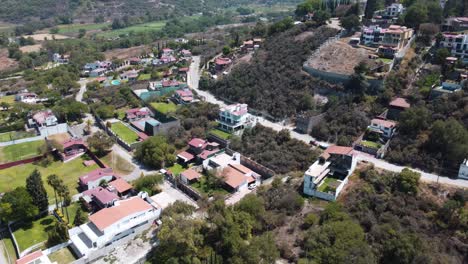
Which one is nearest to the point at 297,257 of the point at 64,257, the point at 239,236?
the point at 239,236

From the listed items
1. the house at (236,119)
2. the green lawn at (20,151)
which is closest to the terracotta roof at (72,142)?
the green lawn at (20,151)

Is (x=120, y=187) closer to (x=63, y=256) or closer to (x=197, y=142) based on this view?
(x=63, y=256)

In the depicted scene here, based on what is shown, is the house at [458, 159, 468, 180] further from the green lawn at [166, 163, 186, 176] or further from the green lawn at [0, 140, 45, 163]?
the green lawn at [0, 140, 45, 163]

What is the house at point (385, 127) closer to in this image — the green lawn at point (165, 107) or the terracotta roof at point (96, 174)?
the green lawn at point (165, 107)

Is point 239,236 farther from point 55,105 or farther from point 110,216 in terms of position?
point 55,105

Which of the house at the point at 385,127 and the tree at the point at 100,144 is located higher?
the house at the point at 385,127

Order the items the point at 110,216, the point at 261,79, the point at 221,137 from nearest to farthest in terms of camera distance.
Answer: the point at 110,216 → the point at 221,137 → the point at 261,79

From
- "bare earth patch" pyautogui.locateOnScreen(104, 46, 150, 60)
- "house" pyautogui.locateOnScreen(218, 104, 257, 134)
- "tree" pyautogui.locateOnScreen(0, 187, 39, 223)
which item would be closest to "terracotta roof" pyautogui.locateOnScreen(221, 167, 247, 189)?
"house" pyautogui.locateOnScreen(218, 104, 257, 134)
